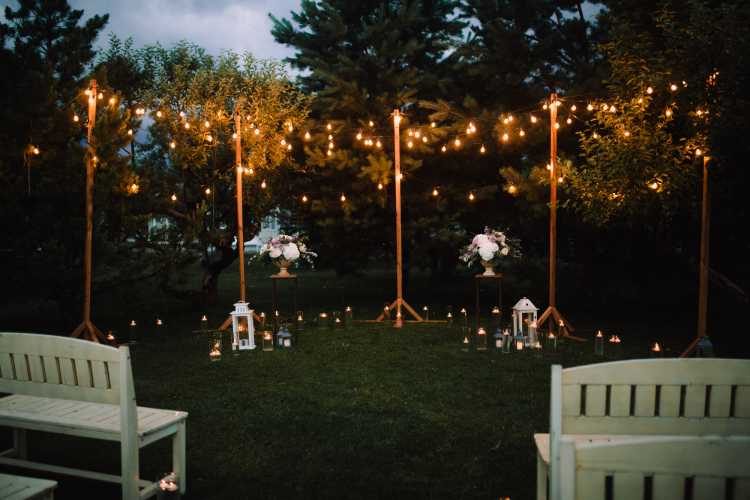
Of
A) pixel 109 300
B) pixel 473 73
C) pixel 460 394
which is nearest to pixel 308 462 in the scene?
pixel 460 394

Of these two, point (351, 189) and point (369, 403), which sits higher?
point (351, 189)

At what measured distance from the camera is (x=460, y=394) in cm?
524

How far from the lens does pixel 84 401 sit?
303 centimetres

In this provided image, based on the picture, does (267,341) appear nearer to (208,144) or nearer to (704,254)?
(208,144)

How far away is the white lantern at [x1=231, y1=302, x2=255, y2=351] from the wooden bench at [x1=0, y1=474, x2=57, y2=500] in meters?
5.21

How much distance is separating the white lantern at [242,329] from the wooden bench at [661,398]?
18.2 feet

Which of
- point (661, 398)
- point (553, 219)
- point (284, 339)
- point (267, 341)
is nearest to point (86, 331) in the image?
point (267, 341)

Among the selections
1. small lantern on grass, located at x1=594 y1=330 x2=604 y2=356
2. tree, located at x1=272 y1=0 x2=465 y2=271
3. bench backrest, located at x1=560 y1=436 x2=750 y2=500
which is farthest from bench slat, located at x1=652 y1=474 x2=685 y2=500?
tree, located at x1=272 y1=0 x2=465 y2=271

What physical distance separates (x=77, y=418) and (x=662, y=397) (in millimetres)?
3006

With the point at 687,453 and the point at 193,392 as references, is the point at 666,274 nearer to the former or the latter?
the point at 193,392

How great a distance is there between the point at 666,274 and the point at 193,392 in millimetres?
8849

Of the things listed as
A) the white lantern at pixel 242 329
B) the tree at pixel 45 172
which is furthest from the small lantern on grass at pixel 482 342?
the tree at pixel 45 172

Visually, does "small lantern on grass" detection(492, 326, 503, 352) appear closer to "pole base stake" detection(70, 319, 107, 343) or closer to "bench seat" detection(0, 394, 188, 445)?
"bench seat" detection(0, 394, 188, 445)

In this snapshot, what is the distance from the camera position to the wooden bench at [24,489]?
201 cm
